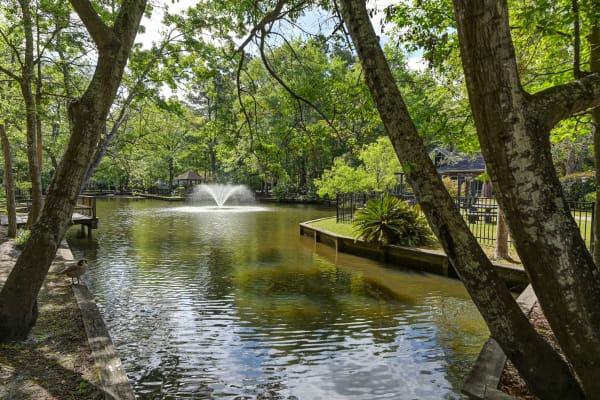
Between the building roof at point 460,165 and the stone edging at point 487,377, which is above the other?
the building roof at point 460,165

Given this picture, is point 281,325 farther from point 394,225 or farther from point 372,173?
point 372,173

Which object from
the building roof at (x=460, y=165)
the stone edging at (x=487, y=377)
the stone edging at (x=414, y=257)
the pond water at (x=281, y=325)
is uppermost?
the building roof at (x=460, y=165)

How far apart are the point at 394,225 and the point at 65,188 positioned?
9.59 meters

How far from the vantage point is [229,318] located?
7.23 metres

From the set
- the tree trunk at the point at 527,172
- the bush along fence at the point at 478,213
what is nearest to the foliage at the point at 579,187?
the bush along fence at the point at 478,213

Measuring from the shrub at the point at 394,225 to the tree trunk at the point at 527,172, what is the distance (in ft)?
31.7

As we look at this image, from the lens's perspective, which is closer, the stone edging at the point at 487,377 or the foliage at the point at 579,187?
the stone edging at the point at 487,377

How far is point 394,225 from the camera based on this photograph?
1237 cm

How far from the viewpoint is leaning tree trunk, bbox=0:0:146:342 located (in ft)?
15.1

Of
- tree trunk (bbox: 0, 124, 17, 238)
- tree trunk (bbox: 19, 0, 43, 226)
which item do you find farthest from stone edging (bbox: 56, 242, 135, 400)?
tree trunk (bbox: 0, 124, 17, 238)

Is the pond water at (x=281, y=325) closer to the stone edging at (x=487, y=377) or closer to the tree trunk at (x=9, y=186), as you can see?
the stone edging at (x=487, y=377)

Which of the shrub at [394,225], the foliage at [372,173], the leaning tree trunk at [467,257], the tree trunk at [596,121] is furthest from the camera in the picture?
the foliage at [372,173]

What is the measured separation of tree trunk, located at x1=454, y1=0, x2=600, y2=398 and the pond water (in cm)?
271

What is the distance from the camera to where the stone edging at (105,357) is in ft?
11.8
